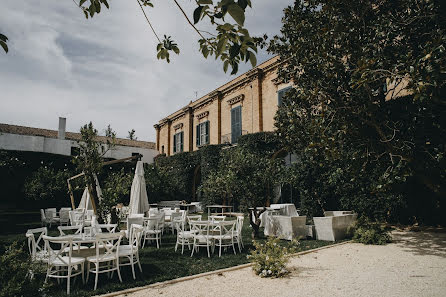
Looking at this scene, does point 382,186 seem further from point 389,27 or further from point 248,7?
point 248,7

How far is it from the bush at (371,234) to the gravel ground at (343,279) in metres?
0.80

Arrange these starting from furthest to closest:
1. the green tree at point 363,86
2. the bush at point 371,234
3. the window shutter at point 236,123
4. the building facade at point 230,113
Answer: the window shutter at point 236,123
the building facade at point 230,113
the bush at point 371,234
the green tree at point 363,86

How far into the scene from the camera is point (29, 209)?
16.3 m

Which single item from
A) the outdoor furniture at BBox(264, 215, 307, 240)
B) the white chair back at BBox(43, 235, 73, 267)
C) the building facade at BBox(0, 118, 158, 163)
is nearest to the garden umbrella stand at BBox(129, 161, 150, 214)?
the outdoor furniture at BBox(264, 215, 307, 240)

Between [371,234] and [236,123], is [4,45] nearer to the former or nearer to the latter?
[371,234]

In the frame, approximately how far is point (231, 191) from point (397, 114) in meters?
5.91

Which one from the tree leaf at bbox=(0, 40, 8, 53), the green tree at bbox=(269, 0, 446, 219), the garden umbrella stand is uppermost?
the green tree at bbox=(269, 0, 446, 219)

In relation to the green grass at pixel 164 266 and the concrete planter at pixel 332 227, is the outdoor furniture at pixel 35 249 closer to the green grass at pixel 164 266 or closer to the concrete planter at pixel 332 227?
the green grass at pixel 164 266

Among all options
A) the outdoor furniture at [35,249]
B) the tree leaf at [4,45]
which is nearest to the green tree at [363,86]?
the tree leaf at [4,45]

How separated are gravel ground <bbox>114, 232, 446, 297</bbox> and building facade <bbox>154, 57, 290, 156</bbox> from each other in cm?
806

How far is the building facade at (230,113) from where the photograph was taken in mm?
15641

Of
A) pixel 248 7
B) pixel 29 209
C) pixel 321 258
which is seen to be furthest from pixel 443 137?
pixel 29 209

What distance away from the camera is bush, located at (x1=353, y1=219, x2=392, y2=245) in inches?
284

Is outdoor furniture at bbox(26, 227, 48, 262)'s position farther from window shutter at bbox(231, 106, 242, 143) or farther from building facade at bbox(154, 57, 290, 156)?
window shutter at bbox(231, 106, 242, 143)
